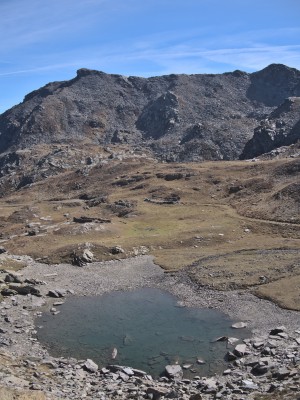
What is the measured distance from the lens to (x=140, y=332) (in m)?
51.8

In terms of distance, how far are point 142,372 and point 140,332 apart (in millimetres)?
10739

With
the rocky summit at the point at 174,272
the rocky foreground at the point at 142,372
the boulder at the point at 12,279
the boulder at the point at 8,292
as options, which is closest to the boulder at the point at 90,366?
the rocky foreground at the point at 142,372

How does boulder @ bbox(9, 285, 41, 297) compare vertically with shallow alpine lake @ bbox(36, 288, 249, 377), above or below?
above

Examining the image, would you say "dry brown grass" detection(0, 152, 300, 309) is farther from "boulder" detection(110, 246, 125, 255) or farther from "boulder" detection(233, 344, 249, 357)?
"boulder" detection(233, 344, 249, 357)

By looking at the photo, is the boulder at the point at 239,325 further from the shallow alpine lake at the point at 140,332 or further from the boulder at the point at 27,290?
the boulder at the point at 27,290

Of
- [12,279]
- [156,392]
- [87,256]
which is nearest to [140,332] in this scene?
[156,392]

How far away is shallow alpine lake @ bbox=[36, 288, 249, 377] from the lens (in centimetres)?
4441

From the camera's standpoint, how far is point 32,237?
101062mm

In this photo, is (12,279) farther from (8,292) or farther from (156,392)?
(156,392)

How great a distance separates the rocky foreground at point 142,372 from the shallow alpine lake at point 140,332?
4.74ft

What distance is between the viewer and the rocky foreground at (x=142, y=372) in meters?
36.3

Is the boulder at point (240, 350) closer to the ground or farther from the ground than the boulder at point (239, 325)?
farther from the ground

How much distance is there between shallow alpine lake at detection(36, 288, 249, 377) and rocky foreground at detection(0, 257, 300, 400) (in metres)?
1.45

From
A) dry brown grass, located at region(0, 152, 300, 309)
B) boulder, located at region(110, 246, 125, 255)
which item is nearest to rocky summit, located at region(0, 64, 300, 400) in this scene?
boulder, located at region(110, 246, 125, 255)
